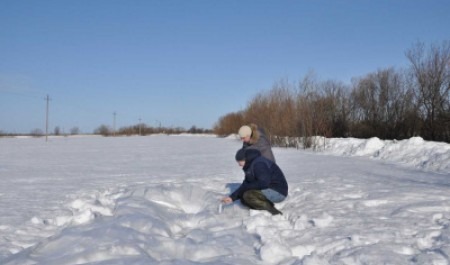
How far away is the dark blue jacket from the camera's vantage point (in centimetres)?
487

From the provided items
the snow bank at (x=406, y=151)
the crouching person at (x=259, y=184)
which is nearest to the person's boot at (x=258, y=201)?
the crouching person at (x=259, y=184)

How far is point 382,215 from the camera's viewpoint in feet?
15.4

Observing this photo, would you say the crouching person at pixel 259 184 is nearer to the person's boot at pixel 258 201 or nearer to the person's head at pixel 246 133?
the person's boot at pixel 258 201

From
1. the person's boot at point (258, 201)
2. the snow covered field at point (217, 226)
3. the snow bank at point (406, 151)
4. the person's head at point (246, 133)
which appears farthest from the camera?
the snow bank at point (406, 151)

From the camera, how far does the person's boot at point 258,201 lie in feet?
16.4

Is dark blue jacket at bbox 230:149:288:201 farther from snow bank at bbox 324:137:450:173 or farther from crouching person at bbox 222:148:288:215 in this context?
snow bank at bbox 324:137:450:173

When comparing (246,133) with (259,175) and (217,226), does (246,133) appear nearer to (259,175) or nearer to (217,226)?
(259,175)

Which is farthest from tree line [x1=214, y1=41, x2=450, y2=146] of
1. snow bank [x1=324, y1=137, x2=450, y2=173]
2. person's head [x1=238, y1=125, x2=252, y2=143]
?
person's head [x1=238, y1=125, x2=252, y2=143]

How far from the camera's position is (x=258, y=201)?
5012 millimetres

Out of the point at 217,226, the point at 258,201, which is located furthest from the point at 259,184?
the point at 217,226

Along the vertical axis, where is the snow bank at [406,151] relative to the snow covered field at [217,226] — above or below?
above

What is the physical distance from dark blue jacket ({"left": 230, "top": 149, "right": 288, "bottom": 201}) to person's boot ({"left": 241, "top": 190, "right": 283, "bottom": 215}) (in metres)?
0.07

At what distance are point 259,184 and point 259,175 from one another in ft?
0.42

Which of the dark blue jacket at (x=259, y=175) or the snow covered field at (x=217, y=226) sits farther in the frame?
the dark blue jacket at (x=259, y=175)
